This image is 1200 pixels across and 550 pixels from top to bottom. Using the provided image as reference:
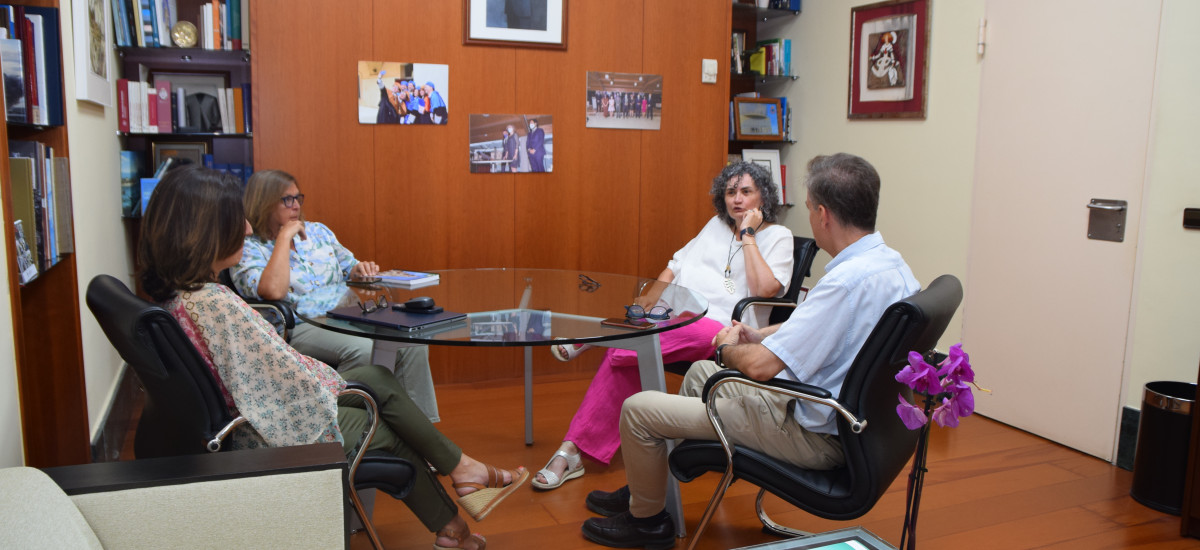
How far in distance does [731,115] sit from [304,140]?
2.65 m

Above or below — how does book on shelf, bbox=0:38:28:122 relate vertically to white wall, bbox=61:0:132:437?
above

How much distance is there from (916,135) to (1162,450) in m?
2.02

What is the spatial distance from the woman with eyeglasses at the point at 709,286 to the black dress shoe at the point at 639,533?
0.50 meters

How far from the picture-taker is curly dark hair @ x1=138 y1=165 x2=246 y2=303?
78.0 inches

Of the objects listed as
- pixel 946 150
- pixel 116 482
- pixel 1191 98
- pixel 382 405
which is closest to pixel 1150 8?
pixel 1191 98

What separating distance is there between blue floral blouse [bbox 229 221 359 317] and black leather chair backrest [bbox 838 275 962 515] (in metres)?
1.89

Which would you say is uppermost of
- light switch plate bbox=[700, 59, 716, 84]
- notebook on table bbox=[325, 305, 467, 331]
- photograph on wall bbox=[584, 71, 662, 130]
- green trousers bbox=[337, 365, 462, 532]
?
light switch plate bbox=[700, 59, 716, 84]

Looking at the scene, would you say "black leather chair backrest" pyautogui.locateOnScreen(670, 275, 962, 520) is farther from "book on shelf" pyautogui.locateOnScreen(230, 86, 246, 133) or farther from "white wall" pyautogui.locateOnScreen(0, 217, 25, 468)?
"book on shelf" pyautogui.locateOnScreen(230, 86, 246, 133)

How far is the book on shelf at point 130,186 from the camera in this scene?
4.09m

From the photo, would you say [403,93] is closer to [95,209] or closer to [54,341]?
[95,209]

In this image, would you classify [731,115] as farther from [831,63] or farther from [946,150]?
[946,150]

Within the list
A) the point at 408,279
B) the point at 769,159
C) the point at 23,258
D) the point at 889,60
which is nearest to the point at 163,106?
the point at 408,279

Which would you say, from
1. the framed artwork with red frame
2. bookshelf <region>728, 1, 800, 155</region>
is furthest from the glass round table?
bookshelf <region>728, 1, 800, 155</region>

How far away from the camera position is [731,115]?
541cm
